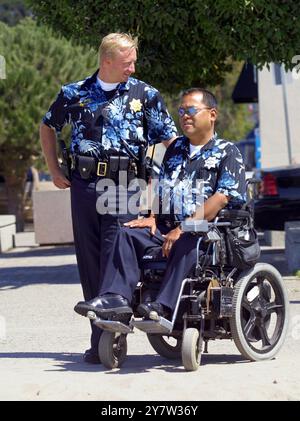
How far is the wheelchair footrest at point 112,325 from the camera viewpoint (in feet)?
21.2

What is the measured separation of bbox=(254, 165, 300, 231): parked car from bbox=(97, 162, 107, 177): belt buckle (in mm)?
8186

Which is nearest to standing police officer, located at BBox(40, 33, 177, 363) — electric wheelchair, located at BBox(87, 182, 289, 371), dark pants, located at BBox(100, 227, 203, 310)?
dark pants, located at BBox(100, 227, 203, 310)

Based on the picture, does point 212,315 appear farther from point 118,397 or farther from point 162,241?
point 118,397

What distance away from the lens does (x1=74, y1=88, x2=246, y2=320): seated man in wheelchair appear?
21.4 feet

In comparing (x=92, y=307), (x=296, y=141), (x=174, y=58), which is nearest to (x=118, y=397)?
(x=92, y=307)

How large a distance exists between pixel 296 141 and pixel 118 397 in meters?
18.9

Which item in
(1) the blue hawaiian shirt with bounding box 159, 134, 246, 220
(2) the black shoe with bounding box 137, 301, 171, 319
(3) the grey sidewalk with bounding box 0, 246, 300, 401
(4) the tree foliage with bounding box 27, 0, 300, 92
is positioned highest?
(4) the tree foliage with bounding box 27, 0, 300, 92

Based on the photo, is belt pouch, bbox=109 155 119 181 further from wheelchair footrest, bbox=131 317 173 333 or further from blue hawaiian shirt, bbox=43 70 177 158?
wheelchair footrest, bbox=131 317 173 333

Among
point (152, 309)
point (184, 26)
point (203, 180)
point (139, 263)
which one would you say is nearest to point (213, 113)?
point (203, 180)

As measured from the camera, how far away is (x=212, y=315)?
21.9 feet

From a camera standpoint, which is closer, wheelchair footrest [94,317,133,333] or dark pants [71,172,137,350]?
wheelchair footrest [94,317,133,333]

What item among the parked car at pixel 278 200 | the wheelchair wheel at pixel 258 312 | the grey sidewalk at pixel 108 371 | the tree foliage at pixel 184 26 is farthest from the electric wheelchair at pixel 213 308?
the parked car at pixel 278 200

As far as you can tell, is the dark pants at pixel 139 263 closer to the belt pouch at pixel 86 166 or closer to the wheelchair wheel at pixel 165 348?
the belt pouch at pixel 86 166
